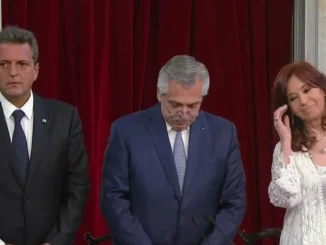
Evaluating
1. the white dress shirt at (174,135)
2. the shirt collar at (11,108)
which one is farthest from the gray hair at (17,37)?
the white dress shirt at (174,135)

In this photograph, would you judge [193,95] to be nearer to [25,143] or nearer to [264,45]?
[25,143]

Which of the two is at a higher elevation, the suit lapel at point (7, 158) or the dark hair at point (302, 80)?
the dark hair at point (302, 80)

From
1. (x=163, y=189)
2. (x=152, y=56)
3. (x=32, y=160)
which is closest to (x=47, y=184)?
(x=32, y=160)

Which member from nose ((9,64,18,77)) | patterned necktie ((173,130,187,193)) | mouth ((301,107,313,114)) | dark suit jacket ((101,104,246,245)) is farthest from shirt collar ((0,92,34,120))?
mouth ((301,107,313,114))

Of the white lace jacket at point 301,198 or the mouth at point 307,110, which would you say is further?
the mouth at point 307,110

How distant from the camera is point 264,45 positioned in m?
4.27

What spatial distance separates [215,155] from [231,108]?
1294mm

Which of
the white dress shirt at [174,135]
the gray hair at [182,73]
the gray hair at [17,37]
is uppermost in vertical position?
the gray hair at [17,37]

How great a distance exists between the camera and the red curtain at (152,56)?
3.86m

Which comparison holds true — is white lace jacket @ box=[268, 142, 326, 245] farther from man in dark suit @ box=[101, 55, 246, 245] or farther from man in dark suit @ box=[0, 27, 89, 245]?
man in dark suit @ box=[0, 27, 89, 245]

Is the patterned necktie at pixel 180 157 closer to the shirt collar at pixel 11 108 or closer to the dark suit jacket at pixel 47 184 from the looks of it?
the dark suit jacket at pixel 47 184

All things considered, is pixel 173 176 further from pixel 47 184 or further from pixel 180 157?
pixel 47 184

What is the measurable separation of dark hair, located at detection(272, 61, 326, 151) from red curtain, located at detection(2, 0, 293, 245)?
1.14 metres

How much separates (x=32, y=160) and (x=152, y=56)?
1438 mm
